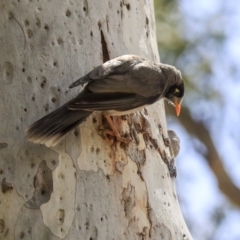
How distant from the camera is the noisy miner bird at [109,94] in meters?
3.63

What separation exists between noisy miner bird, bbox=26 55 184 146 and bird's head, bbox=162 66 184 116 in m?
0.09

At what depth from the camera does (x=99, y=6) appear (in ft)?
13.5

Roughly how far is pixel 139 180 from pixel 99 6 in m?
1.01

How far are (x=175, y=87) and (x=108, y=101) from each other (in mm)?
795

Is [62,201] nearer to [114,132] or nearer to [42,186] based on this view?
[42,186]

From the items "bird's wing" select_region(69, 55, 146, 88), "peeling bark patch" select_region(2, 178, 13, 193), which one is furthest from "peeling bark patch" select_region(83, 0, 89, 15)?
"peeling bark patch" select_region(2, 178, 13, 193)

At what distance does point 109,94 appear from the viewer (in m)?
3.82

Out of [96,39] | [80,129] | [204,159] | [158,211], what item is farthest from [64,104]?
[204,159]

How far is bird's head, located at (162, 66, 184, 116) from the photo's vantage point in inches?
172

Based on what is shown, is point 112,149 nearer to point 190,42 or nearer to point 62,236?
point 62,236

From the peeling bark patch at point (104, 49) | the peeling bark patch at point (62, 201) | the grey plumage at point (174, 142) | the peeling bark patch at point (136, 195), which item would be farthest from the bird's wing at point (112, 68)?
the grey plumage at point (174, 142)

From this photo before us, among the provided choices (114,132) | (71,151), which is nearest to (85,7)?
(114,132)

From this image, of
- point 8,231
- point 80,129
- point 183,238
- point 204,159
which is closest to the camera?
point 8,231

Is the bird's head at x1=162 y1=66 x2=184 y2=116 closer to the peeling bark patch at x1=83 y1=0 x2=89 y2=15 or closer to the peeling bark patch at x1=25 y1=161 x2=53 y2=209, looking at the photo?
the peeling bark patch at x1=83 y1=0 x2=89 y2=15
